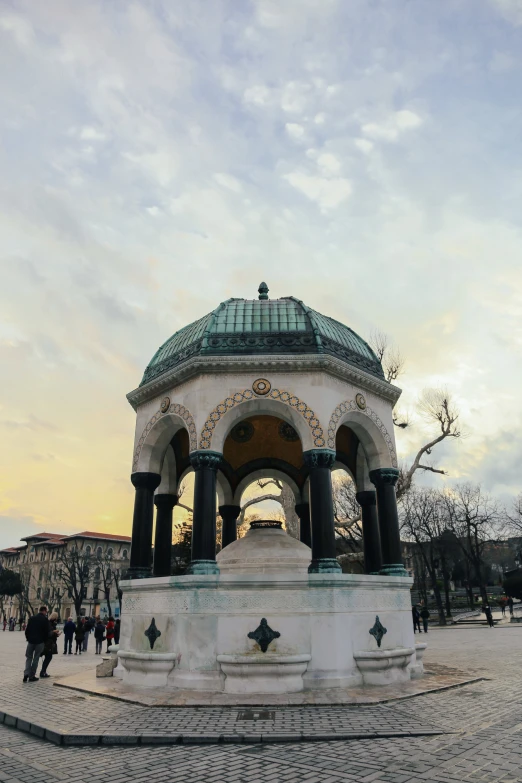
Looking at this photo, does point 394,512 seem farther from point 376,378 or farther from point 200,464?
point 200,464

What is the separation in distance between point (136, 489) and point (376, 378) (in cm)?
603

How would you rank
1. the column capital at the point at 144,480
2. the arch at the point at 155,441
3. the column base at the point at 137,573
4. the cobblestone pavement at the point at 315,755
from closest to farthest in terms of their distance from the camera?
1. the cobblestone pavement at the point at 315,755
2. the column base at the point at 137,573
3. the arch at the point at 155,441
4. the column capital at the point at 144,480

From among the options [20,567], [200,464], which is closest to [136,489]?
[200,464]

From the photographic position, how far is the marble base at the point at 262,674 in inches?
344

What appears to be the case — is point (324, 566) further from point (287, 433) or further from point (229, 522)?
point (229, 522)

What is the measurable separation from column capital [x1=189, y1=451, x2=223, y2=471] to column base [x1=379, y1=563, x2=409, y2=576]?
4.33 m

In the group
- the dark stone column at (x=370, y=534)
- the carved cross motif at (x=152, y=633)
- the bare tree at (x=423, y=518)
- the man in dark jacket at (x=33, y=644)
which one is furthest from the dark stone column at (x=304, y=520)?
the bare tree at (x=423, y=518)

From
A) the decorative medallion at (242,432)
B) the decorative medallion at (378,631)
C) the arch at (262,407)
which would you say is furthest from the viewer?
the decorative medallion at (242,432)

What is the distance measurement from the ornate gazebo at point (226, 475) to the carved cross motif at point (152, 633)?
110 millimetres

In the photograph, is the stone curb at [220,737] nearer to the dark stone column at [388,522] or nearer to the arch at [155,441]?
the dark stone column at [388,522]

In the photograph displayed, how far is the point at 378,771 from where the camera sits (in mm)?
4926

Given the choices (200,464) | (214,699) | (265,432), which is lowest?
(214,699)

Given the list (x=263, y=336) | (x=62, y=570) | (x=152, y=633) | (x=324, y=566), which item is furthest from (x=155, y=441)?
(x=62, y=570)

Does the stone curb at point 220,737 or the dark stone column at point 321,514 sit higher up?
the dark stone column at point 321,514
